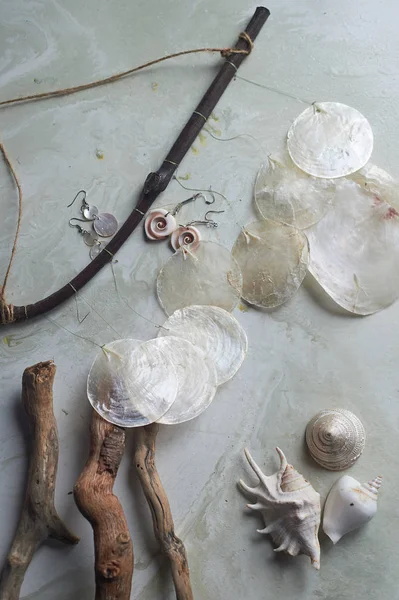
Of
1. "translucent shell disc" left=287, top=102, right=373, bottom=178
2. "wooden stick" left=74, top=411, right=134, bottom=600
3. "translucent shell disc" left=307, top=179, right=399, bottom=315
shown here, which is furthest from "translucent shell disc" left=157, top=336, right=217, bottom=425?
"translucent shell disc" left=287, top=102, right=373, bottom=178

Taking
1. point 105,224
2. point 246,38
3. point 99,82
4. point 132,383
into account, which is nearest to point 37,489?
point 132,383

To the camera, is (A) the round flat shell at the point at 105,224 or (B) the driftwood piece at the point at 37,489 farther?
(A) the round flat shell at the point at 105,224

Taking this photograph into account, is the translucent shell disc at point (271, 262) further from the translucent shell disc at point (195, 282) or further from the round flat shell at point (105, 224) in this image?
the round flat shell at point (105, 224)

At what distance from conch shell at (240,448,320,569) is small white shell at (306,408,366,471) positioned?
0.07 meters

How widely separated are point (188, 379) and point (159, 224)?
1.24ft

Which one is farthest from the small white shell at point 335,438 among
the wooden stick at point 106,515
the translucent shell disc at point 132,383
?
the wooden stick at point 106,515

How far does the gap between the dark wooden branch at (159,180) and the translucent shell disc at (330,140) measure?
8.4 inches

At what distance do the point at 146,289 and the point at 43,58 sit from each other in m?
0.65

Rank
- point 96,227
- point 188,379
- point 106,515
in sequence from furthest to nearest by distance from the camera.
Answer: point 96,227, point 188,379, point 106,515

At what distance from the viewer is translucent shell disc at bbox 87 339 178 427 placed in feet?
4.63

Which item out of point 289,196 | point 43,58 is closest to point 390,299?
point 289,196

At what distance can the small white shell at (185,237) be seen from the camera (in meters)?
1.55

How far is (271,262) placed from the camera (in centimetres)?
154

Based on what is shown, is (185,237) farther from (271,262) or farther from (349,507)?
(349,507)
